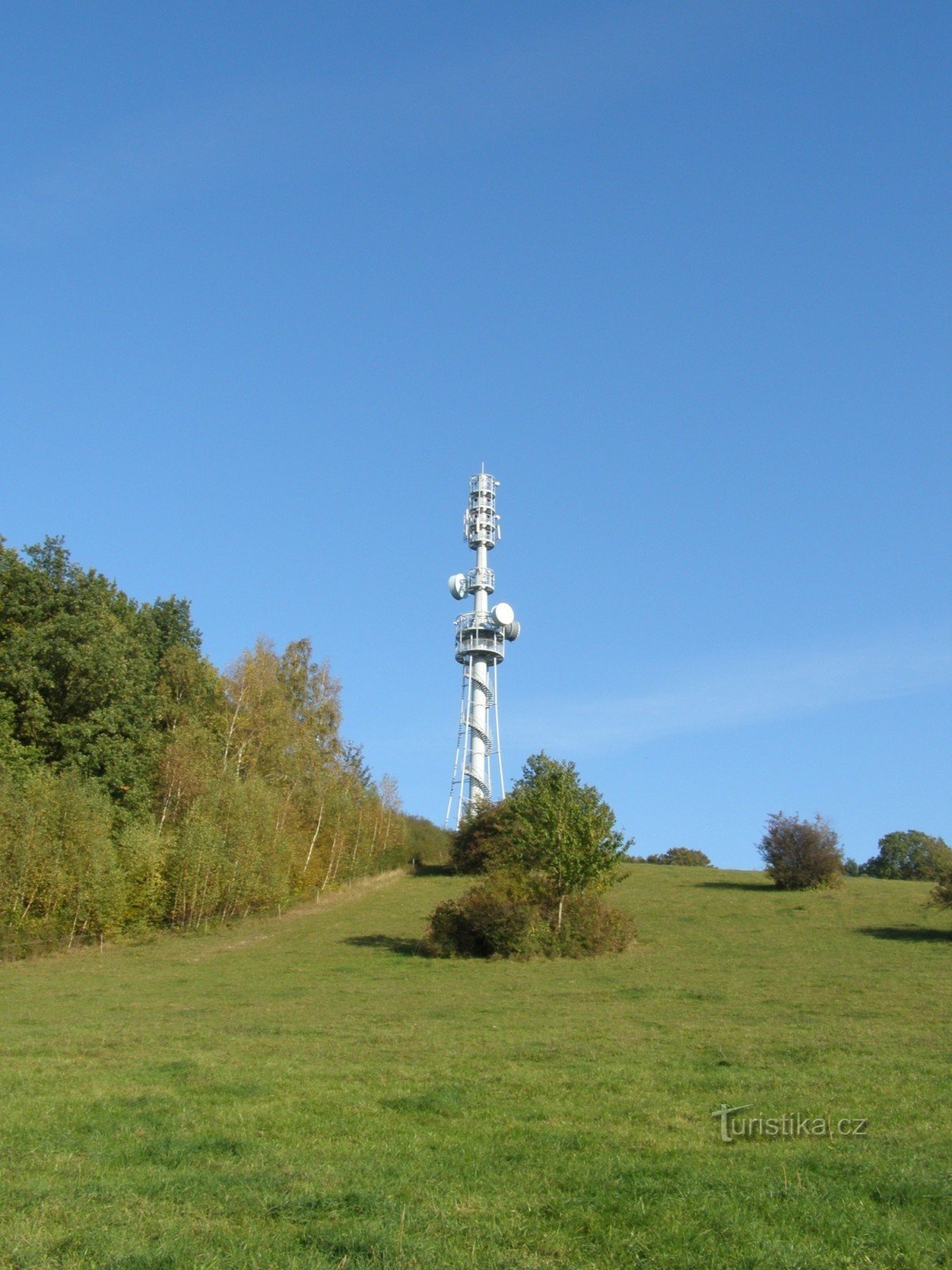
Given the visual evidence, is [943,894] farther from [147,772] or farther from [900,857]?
[900,857]

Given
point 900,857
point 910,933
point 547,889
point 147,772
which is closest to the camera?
point 547,889

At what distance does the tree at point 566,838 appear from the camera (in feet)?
132

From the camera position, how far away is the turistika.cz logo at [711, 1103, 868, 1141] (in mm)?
11633

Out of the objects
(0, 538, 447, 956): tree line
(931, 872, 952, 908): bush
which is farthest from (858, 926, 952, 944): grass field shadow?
(0, 538, 447, 956): tree line

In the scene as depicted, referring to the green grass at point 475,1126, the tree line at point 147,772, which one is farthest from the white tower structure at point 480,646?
the green grass at point 475,1126

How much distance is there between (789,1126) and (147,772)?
49.1 metres

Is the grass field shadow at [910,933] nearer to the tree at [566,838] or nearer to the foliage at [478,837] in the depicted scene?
the tree at [566,838]

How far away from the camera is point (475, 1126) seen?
1209 centimetres

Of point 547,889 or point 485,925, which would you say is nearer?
point 485,925

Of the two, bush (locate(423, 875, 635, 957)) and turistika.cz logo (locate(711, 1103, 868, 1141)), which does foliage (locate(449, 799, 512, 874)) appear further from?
turistika.cz logo (locate(711, 1103, 868, 1141))

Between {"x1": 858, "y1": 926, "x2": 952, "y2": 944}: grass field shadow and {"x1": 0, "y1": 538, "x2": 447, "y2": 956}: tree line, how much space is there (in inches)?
1189

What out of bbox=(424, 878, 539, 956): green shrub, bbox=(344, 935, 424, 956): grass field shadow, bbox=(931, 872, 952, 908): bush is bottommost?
bbox=(344, 935, 424, 956): grass field shadow

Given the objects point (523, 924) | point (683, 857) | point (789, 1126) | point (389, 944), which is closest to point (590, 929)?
point (523, 924)

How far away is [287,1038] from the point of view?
64.7 feet
